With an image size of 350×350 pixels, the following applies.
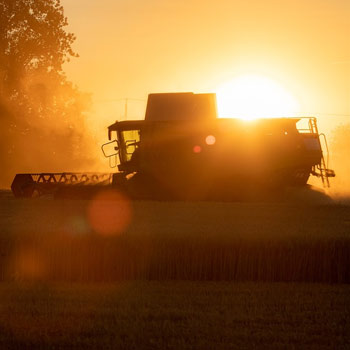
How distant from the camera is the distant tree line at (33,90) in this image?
3136 centimetres

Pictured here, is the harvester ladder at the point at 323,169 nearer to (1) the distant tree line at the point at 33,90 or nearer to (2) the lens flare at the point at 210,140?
(2) the lens flare at the point at 210,140

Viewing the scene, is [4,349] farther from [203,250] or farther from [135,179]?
[135,179]

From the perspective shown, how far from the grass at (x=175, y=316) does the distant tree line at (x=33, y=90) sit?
86.3 ft

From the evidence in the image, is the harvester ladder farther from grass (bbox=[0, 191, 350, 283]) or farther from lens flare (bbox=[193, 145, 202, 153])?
grass (bbox=[0, 191, 350, 283])

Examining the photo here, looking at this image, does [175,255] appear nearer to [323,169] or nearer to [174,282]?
[174,282]

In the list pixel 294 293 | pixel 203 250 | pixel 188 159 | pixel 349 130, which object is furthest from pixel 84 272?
pixel 349 130

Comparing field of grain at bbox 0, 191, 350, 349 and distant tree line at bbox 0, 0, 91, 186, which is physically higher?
distant tree line at bbox 0, 0, 91, 186


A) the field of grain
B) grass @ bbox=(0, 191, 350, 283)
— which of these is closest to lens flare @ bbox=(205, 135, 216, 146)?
the field of grain

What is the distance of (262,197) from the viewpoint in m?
14.4

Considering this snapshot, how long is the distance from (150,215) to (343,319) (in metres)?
3.77

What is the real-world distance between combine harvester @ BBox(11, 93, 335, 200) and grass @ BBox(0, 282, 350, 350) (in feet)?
27.1

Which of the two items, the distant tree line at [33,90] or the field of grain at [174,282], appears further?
the distant tree line at [33,90]

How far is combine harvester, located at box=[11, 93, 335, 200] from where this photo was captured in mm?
14391

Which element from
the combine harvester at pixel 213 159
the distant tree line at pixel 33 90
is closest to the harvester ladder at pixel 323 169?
the combine harvester at pixel 213 159
